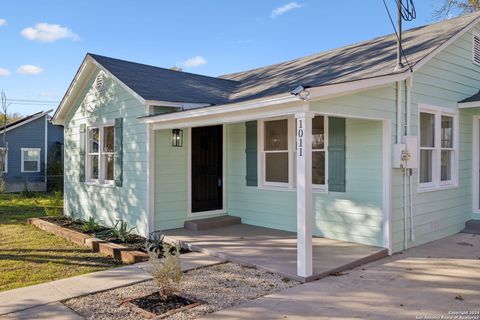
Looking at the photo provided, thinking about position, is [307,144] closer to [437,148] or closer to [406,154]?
[406,154]

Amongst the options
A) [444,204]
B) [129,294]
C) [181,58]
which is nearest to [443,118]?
[444,204]

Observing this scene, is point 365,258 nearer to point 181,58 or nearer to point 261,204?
point 261,204

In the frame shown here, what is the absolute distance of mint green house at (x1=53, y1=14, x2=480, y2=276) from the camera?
5.93 meters

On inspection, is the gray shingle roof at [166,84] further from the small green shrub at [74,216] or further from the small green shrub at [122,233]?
the small green shrub at [74,216]

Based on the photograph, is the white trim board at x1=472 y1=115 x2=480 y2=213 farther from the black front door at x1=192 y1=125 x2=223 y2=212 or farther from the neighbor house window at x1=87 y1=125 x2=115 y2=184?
the neighbor house window at x1=87 y1=125 x2=115 y2=184

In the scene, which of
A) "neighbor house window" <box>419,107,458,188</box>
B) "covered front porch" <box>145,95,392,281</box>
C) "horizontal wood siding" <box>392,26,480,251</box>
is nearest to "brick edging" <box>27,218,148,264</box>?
"covered front porch" <box>145,95,392,281</box>

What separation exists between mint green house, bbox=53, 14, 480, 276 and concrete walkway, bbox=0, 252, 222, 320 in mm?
1941

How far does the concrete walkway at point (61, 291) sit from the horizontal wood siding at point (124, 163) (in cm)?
218

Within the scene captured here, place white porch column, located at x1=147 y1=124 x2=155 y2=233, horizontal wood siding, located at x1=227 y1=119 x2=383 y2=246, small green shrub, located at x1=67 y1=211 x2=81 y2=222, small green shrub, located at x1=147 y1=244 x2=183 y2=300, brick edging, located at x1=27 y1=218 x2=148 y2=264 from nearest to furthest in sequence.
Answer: small green shrub, located at x1=147 y1=244 x2=183 y2=300
brick edging, located at x1=27 y1=218 x2=148 y2=264
horizontal wood siding, located at x1=227 y1=119 x2=383 y2=246
white porch column, located at x1=147 y1=124 x2=155 y2=233
small green shrub, located at x1=67 y1=211 x2=81 y2=222

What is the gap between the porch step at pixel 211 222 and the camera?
295 inches

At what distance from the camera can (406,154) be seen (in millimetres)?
5984

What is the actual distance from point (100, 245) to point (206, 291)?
2.99 m

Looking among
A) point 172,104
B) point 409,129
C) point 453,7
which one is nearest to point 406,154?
point 409,129

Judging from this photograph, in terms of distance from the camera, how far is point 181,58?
3688 cm
